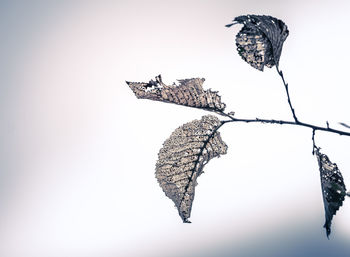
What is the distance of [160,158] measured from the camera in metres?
0.48

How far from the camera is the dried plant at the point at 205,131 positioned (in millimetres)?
408

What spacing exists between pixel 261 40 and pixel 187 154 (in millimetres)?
194

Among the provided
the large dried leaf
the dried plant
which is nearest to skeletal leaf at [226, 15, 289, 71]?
the dried plant

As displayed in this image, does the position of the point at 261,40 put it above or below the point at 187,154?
above

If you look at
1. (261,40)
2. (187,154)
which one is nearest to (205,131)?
(187,154)

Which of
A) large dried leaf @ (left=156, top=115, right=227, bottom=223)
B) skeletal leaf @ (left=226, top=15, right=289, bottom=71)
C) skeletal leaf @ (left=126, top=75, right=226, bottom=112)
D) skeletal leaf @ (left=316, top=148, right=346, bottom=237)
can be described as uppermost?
skeletal leaf @ (left=226, top=15, right=289, bottom=71)

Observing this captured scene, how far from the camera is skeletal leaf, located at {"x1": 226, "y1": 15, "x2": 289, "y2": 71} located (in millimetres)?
415

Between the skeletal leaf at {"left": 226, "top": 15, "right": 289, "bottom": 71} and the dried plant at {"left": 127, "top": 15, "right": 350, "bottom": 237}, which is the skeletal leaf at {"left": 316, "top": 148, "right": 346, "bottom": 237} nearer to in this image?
the dried plant at {"left": 127, "top": 15, "right": 350, "bottom": 237}

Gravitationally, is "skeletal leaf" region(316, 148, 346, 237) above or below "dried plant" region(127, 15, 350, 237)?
below

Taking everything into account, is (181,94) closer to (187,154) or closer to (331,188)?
(187,154)

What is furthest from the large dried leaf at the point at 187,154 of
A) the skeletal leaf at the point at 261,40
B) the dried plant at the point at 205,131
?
the skeletal leaf at the point at 261,40

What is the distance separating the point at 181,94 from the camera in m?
0.42

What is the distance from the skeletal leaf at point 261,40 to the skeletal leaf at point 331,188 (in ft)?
0.53

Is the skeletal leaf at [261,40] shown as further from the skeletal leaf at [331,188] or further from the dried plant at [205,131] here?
the skeletal leaf at [331,188]
